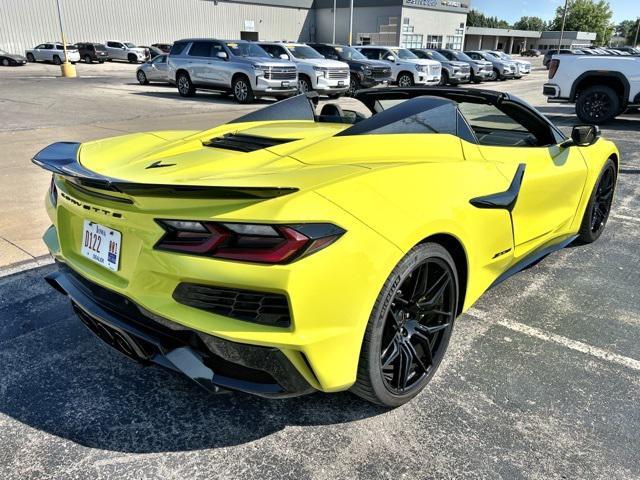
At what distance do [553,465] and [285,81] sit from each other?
15.4m

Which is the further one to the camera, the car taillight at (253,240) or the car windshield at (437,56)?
the car windshield at (437,56)

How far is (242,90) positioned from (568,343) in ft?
49.0

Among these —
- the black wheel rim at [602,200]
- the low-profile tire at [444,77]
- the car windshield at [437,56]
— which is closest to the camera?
the black wheel rim at [602,200]

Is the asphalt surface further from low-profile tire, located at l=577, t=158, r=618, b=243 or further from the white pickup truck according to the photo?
the white pickup truck

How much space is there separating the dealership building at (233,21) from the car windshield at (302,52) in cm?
3213

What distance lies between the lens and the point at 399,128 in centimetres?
266

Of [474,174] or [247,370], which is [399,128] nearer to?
[474,174]

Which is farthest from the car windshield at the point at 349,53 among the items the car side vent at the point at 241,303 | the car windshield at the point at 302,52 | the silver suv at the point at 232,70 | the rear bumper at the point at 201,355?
the car side vent at the point at 241,303

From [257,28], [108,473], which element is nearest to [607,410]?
[108,473]

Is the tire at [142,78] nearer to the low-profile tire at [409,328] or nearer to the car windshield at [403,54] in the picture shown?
the car windshield at [403,54]

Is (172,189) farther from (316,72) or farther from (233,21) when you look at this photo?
(233,21)

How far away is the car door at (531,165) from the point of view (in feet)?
9.85

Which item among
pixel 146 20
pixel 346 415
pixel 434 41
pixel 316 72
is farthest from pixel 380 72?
pixel 434 41

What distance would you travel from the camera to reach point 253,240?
1839 mm
